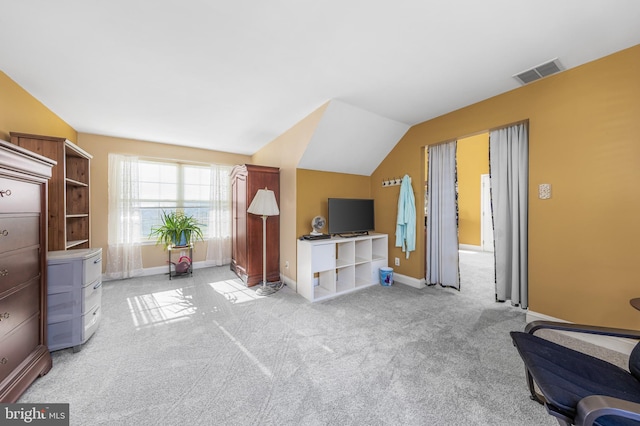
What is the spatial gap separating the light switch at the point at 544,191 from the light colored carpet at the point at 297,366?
1362 mm

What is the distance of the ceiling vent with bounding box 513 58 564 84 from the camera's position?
2070mm

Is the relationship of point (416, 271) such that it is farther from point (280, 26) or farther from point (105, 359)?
point (105, 359)

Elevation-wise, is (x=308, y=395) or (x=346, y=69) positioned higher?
(x=346, y=69)

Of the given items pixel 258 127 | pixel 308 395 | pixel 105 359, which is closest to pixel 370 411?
pixel 308 395

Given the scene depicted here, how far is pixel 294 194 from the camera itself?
3.43 meters

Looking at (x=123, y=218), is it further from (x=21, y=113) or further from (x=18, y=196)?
(x=18, y=196)

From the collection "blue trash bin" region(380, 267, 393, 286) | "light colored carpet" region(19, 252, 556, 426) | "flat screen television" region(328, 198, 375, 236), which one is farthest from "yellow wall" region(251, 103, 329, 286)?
"blue trash bin" region(380, 267, 393, 286)

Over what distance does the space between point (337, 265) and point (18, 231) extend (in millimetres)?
3023

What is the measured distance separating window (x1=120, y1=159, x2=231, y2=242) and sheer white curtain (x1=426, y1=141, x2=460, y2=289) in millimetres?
3980

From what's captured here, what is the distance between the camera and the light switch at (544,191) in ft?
7.52

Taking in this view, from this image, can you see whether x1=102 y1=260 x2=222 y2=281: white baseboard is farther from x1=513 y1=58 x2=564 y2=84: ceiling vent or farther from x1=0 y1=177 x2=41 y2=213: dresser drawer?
x1=513 y1=58 x2=564 y2=84: ceiling vent

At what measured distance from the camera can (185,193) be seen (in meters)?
4.56

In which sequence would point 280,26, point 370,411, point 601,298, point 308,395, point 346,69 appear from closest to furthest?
point 370,411, point 308,395, point 280,26, point 601,298, point 346,69

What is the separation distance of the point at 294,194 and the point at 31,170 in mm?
2483
